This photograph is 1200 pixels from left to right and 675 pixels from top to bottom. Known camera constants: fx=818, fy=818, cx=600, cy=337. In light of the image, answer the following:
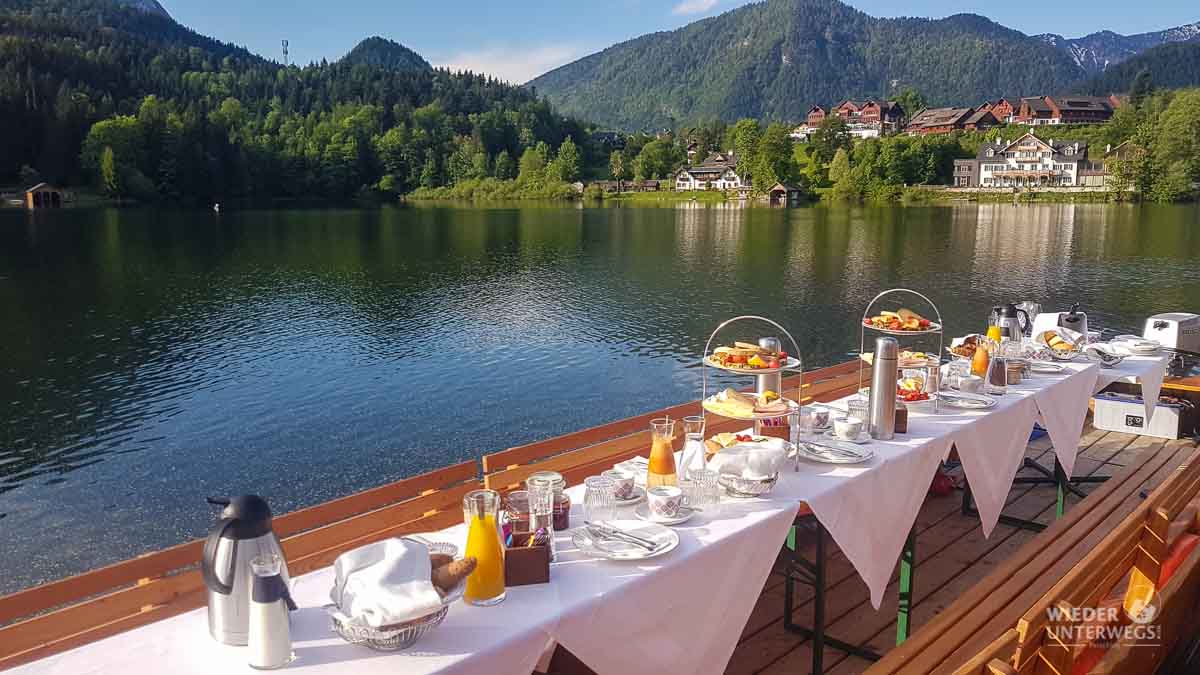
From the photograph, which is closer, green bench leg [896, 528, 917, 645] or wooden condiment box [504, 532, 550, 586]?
wooden condiment box [504, 532, 550, 586]

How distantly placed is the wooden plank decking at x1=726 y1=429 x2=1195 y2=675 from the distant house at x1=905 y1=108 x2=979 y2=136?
116m

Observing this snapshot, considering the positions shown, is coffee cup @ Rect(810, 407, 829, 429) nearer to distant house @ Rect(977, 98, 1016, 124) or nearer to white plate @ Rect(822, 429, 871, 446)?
white plate @ Rect(822, 429, 871, 446)

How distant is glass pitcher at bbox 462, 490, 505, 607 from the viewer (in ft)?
7.20

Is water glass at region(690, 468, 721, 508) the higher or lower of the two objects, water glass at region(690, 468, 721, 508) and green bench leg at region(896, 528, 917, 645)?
the higher

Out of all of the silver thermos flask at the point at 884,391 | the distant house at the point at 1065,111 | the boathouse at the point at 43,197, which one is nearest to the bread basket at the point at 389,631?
the silver thermos flask at the point at 884,391

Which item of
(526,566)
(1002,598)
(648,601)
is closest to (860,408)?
(1002,598)

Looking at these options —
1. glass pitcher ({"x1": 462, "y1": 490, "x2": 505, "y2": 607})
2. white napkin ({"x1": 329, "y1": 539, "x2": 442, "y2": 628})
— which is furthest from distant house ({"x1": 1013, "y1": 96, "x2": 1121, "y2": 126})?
white napkin ({"x1": 329, "y1": 539, "x2": 442, "y2": 628})

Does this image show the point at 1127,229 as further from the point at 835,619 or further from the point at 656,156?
the point at 656,156

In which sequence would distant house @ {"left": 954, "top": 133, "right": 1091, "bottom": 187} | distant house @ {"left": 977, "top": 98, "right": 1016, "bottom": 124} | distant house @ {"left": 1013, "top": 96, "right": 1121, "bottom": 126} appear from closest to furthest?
distant house @ {"left": 954, "top": 133, "right": 1091, "bottom": 187}, distant house @ {"left": 1013, "top": 96, "right": 1121, "bottom": 126}, distant house @ {"left": 977, "top": 98, "right": 1016, "bottom": 124}

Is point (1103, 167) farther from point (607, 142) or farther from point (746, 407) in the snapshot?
point (746, 407)

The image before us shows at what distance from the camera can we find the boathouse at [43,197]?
6894 cm

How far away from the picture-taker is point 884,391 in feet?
12.1

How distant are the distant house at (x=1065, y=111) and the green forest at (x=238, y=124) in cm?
6125

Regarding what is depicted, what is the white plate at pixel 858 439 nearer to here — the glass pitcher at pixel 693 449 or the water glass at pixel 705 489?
the glass pitcher at pixel 693 449
